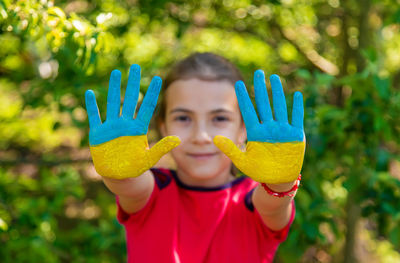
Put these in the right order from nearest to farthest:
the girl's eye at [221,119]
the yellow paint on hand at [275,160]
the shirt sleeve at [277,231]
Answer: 1. the yellow paint on hand at [275,160]
2. the shirt sleeve at [277,231]
3. the girl's eye at [221,119]

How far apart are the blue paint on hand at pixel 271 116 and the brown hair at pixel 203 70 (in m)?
0.39

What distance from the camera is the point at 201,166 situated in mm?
1414

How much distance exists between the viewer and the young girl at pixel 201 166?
1104 mm

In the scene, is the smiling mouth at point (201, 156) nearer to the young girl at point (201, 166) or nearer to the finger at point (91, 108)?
the young girl at point (201, 166)

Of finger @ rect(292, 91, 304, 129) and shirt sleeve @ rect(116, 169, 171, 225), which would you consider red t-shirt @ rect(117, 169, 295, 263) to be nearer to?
shirt sleeve @ rect(116, 169, 171, 225)

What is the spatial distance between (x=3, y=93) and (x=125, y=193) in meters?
2.80

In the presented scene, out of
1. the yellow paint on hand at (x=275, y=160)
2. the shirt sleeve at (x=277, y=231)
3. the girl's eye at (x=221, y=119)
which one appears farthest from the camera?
the girl's eye at (x=221, y=119)

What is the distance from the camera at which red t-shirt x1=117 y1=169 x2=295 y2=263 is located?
137 cm

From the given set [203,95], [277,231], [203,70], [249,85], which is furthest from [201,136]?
Result: [249,85]

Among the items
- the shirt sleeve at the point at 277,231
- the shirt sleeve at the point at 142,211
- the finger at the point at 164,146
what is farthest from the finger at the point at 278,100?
the shirt sleeve at the point at 142,211

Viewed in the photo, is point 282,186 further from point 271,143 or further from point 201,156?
point 201,156

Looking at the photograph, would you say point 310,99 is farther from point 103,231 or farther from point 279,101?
point 103,231

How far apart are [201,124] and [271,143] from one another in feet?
1.22

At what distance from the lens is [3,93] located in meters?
3.60
